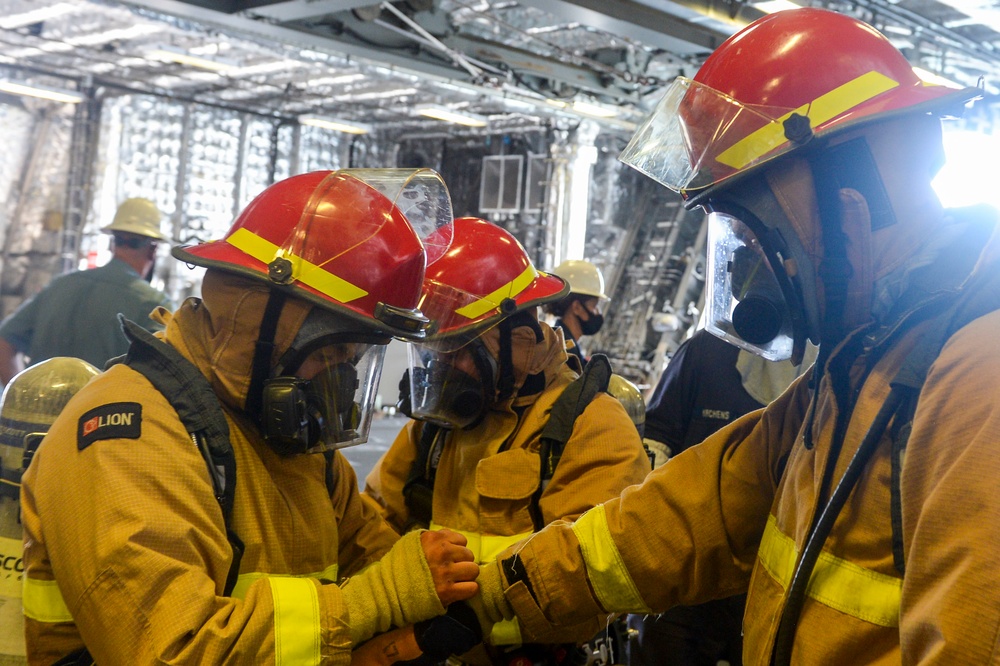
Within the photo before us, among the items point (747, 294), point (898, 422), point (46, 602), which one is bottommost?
point (46, 602)

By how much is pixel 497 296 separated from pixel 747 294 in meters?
1.26

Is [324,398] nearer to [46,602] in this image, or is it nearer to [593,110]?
[46,602]

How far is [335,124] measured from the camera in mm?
13461

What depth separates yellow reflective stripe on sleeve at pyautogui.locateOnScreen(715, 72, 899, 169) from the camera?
5.31ft

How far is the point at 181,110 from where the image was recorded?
1267 centimetres

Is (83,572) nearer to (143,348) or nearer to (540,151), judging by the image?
(143,348)

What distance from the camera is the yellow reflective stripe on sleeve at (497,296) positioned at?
2.82m

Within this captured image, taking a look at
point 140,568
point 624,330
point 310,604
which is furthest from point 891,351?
point 624,330

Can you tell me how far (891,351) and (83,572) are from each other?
1417mm

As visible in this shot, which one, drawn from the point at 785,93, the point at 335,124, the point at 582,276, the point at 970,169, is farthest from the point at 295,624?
the point at 335,124

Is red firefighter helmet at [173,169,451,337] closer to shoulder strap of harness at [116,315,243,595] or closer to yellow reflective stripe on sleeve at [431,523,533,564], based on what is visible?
shoulder strap of harness at [116,315,243,595]

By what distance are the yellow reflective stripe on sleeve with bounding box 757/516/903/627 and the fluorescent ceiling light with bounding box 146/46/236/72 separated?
9756 millimetres

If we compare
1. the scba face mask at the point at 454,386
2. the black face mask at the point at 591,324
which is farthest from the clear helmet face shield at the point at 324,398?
the black face mask at the point at 591,324

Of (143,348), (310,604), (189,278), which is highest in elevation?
(143,348)
